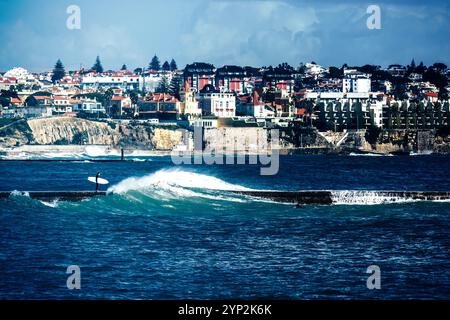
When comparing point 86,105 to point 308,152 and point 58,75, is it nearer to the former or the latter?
point 308,152

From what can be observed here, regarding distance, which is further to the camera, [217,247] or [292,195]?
[292,195]

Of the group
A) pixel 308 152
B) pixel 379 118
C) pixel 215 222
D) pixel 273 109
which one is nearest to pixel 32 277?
pixel 215 222

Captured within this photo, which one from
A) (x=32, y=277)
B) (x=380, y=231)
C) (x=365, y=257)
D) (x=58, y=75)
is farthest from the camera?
(x=58, y=75)

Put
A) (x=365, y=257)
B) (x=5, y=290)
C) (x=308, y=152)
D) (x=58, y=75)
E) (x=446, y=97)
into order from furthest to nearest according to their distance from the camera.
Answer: (x=58, y=75) < (x=446, y=97) < (x=308, y=152) < (x=365, y=257) < (x=5, y=290)

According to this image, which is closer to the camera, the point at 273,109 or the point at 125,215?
the point at 125,215

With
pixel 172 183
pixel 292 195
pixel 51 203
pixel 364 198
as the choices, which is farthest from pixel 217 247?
pixel 172 183

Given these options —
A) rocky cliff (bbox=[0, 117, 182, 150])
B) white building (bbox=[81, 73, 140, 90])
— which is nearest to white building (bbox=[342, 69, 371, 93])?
white building (bbox=[81, 73, 140, 90])

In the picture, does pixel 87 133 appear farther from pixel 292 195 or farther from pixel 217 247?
pixel 217 247
